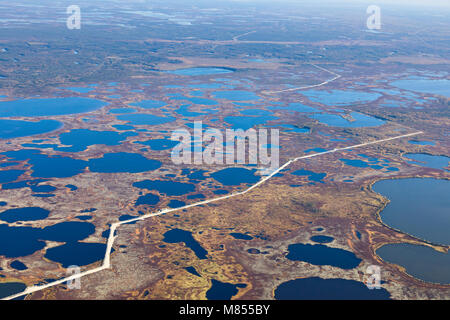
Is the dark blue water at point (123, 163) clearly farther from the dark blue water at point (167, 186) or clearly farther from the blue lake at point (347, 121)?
the blue lake at point (347, 121)

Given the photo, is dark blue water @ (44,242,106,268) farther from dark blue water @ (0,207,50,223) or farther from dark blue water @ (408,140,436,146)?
dark blue water @ (408,140,436,146)

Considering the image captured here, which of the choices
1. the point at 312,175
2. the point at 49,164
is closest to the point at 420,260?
the point at 312,175

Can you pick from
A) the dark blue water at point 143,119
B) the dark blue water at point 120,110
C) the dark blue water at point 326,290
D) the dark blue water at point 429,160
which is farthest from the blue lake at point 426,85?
the dark blue water at point 326,290

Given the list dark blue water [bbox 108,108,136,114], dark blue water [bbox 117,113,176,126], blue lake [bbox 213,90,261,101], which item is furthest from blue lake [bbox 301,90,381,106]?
dark blue water [bbox 108,108,136,114]

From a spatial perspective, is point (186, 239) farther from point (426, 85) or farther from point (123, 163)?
point (426, 85)

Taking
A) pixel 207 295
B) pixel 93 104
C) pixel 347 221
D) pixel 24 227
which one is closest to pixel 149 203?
pixel 24 227

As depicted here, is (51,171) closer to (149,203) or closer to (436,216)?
(149,203)
